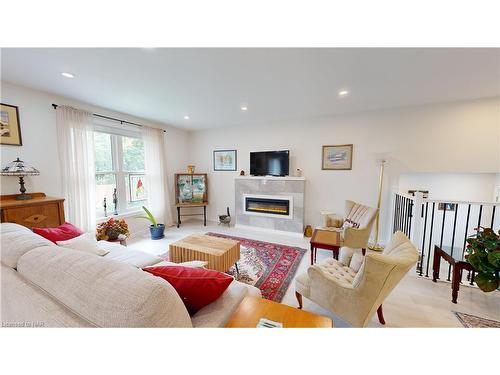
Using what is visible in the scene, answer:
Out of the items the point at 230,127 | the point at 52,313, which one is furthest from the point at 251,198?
the point at 52,313

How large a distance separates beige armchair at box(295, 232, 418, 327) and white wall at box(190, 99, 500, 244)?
92.0 inches

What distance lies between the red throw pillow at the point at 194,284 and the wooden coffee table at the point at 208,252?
1074 millimetres

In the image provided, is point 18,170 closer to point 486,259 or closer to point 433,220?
point 486,259

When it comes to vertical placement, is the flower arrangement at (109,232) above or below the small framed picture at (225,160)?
below

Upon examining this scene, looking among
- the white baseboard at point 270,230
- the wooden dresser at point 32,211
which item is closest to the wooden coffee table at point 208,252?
the wooden dresser at point 32,211

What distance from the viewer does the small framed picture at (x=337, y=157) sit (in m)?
3.64

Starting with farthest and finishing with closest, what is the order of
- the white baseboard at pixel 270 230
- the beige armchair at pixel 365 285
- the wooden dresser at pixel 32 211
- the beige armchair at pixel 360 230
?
the white baseboard at pixel 270 230
the beige armchair at pixel 360 230
the wooden dresser at pixel 32 211
the beige armchair at pixel 365 285

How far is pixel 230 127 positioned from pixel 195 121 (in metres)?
0.90

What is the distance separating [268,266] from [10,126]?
3794 mm

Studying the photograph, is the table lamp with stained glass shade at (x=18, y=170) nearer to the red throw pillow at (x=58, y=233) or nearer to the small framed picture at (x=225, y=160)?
the red throw pillow at (x=58, y=233)

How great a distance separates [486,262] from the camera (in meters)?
1.65
